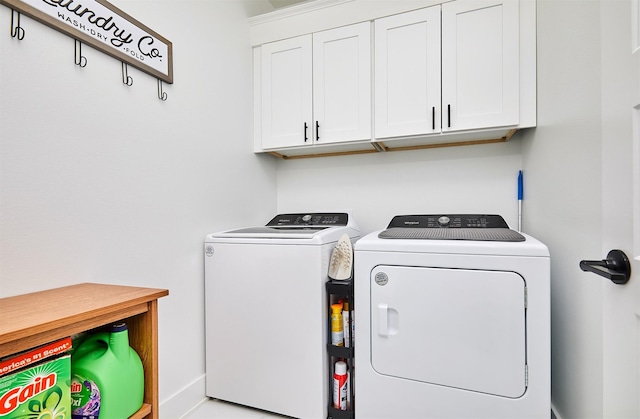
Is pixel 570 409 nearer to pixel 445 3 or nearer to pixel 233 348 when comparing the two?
pixel 233 348

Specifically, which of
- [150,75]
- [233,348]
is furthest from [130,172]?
[233,348]

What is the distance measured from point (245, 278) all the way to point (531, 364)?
4.32 feet

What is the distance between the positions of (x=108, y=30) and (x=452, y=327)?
1.84 m

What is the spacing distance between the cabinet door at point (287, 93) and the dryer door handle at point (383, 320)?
4.03ft

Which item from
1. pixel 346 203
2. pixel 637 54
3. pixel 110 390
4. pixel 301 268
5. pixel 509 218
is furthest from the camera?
pixel 346 203

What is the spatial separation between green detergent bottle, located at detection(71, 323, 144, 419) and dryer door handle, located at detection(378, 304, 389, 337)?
0.92 metres

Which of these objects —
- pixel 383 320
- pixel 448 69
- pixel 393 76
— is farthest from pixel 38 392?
pixel 448 69

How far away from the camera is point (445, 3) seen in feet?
5.84

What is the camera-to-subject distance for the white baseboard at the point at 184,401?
4.86 ft

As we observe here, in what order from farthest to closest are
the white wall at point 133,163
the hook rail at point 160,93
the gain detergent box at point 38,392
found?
the hook rail at point 160,93 → the white wall at point 133,163 → the gain detergent box at point 38,392

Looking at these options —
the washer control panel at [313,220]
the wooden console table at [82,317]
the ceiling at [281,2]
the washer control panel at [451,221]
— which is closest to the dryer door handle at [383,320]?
the washer control panel at [451,221]

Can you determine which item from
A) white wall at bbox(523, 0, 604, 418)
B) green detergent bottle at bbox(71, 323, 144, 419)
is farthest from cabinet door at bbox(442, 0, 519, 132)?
green detergent bottle at bbox(71, 323, 144, 419)

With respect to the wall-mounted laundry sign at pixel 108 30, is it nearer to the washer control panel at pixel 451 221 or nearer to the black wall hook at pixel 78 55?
the black wall hook at pixel 78 55

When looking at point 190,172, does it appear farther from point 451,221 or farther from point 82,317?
point 451,221
